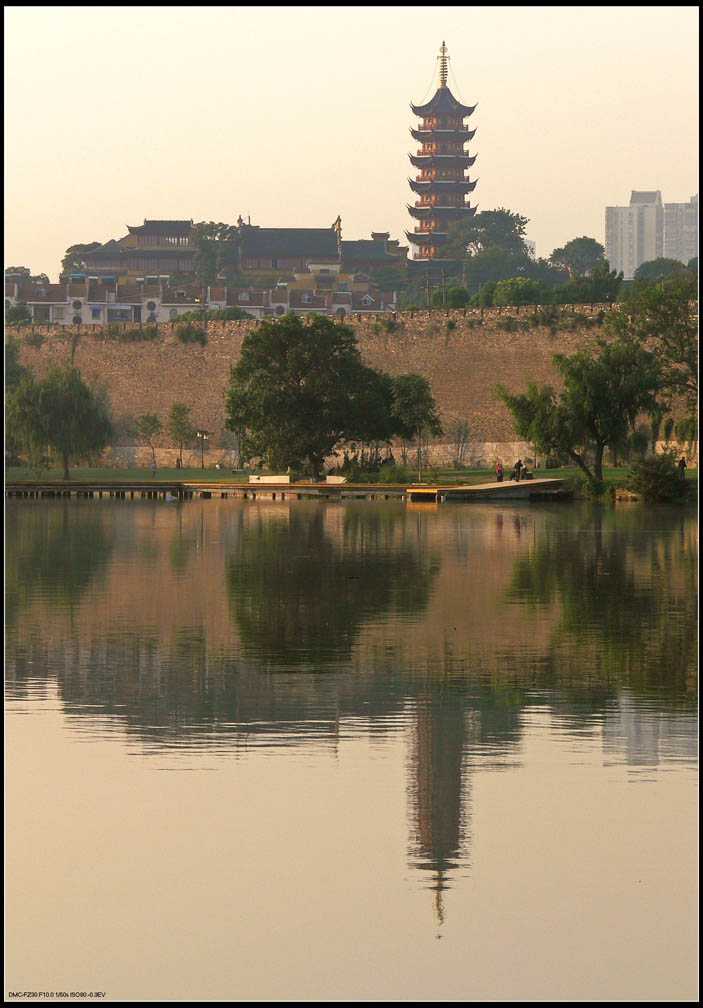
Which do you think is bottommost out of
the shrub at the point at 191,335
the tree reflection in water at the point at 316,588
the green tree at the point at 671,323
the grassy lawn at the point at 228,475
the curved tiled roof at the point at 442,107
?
the tree reflection in water at the point at 316,588

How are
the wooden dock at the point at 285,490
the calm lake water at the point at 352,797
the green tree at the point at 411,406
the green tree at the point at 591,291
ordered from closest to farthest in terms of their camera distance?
the calm lake water at the point at 352,797 < the wooden dock at the point at 285,490 < the green tree at the point at 411,406 < the green tree at the point at 591,291

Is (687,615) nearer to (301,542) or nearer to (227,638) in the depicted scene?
(227,638)

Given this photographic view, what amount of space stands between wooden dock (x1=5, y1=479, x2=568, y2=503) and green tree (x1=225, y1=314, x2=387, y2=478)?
148 cm

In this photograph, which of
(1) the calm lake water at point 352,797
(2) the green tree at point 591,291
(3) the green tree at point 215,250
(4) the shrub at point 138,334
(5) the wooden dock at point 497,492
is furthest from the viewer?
(3) the green tree at point 215,250

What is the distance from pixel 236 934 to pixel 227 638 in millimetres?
6622

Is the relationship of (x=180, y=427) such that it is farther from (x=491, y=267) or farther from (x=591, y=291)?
(x=491, y=267)

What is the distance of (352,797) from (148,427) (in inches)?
2120

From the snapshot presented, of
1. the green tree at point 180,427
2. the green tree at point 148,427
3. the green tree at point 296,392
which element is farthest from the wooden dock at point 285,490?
the green tree at point 148,427

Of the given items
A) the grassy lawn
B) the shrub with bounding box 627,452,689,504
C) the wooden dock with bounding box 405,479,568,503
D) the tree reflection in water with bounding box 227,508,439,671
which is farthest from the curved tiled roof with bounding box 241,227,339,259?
the tree reflection in water with bounding box 227,508,439,671

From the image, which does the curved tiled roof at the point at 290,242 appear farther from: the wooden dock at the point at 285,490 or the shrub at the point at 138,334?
the wooden dock at the point at 285,490

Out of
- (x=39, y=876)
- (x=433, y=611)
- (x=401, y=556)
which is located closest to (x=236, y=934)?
(x=39, y=876)

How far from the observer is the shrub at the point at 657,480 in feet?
114

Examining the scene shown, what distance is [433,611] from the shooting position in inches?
535

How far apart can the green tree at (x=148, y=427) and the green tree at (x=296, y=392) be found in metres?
17.6
